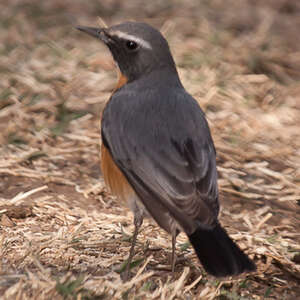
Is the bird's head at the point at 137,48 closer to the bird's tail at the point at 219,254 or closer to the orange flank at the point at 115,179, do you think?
the orange flank at the point at 115,179

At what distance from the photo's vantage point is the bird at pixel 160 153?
477 centimetres

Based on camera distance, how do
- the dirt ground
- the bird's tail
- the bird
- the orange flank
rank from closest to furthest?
the bird's tail < the bird < the dirt ground < the orange flank

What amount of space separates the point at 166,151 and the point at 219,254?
3.13 ft

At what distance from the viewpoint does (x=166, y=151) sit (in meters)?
5.16

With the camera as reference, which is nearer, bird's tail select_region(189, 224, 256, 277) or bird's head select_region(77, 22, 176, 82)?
bird's tail select_region(189, 224, 256, 277)

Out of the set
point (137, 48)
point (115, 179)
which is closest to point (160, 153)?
point (115, 179)

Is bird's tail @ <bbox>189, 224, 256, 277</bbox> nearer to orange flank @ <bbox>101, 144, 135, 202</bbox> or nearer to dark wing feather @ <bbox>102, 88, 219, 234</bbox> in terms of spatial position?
dark wing feather @ <bbox>102, 88, 219, 234</bbox>

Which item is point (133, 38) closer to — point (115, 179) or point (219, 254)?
point (115, 179)

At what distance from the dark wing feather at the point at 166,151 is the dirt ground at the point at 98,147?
509 mm

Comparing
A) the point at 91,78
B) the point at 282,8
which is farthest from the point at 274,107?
the point at 282,8

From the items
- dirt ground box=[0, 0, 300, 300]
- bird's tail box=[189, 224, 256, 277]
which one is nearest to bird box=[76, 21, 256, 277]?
bird's tail box=[189, 224, 256, 277]

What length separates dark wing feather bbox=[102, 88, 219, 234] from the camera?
15.9 ft

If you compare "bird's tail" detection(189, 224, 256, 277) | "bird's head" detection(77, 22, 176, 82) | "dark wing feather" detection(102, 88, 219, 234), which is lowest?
"bird's tail" detection(189, 224, 256, 277)

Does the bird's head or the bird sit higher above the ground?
the bird's head
